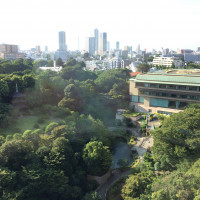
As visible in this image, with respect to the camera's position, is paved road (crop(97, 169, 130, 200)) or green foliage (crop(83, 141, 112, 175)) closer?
paved road (crop(97, 169, 130, 200))

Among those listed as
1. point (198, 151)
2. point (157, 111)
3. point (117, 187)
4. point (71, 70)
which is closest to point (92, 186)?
point (117, 187)

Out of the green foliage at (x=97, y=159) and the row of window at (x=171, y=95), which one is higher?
the row of window at (x=171, y=95)

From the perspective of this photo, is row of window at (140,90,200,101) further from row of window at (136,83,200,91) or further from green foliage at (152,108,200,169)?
green foliage at (152,108,200,169)

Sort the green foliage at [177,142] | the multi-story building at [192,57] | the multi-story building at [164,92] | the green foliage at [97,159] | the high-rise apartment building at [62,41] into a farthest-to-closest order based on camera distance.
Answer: the high-rise apartment building at [62,41]
the multi-story building at [192,57]
the multi-story building at [164,92]
the green foliage at [97,159]
the green foliage at [177,142]

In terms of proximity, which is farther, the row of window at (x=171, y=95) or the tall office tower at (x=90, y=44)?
the tall office tower at (x=90, y=44)

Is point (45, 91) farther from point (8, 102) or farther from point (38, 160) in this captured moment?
point (38, 160)

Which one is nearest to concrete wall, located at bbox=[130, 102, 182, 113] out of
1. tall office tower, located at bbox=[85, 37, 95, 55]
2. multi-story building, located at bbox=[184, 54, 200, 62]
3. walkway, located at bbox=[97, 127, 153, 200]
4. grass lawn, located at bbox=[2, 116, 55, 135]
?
walkway, located at bbox=[97, 127, 153, 200]

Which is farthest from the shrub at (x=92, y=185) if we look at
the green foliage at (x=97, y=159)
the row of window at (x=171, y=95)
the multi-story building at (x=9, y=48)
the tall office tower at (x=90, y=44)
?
the tall office tower at (x=90, y=44)

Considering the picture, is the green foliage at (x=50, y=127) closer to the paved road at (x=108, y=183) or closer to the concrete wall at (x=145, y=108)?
the paved road at (x=108, y=183)
